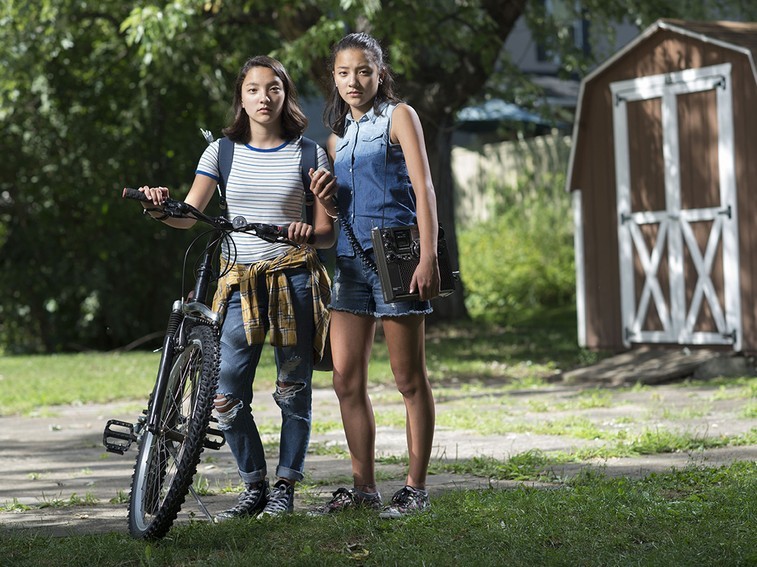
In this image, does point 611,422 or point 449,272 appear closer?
point 449,272

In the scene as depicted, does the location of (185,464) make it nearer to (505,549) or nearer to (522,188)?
(505,549)

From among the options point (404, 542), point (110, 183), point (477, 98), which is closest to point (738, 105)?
point (477, 98)

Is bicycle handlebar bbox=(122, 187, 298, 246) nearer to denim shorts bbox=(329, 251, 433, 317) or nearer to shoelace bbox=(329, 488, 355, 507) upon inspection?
denim shorts bbox=(329, 251, 433, 317)

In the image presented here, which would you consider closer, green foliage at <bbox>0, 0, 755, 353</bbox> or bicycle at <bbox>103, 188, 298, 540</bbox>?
bicycle at <bbox>103, 188, 298, 540</bbox>

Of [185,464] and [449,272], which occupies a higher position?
[449,272]

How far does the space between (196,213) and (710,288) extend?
24.6 feet

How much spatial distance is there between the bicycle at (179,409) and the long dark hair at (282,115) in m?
0.48

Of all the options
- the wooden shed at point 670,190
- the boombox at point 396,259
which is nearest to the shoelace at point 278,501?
the boombox at point 396,259

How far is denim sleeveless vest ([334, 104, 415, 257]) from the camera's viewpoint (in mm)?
5055

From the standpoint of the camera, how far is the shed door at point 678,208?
1137cm

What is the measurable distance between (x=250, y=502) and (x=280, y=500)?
0.12 m

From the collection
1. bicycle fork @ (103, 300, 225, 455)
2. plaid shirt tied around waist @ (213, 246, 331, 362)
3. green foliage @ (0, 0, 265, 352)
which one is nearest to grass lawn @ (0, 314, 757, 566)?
bicycle fork @ (103, 300, 225, 455)

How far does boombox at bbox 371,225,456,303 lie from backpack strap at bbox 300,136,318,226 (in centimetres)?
41

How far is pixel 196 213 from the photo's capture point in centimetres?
492
